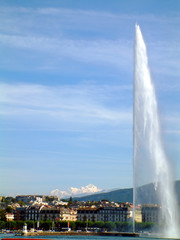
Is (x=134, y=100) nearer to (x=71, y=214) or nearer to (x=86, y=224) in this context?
(x=86, y=224)

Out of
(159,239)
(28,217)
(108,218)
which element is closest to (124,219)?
(108,218)

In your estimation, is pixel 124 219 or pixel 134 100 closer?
→ pixel 134 100

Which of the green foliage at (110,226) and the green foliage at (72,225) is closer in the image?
the green foliage at (110,226)

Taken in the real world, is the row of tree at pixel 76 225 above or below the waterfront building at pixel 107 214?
below

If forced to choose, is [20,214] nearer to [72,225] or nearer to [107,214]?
[107,214]

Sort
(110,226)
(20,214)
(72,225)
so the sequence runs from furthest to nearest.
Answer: (20,214) < (72,225) < (110,226)

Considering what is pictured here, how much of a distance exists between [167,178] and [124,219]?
6995cm

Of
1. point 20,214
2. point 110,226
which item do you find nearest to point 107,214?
point 110,226

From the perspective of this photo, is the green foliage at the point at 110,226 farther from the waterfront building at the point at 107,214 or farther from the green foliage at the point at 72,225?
the waterfront building at the point at 107,214

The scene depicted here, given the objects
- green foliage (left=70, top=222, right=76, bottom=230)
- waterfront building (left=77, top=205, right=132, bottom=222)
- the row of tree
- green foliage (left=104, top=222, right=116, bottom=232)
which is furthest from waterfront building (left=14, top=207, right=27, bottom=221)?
green foliage (left=104, top=222, right=116, bottom=232)

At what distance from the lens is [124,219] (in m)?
106

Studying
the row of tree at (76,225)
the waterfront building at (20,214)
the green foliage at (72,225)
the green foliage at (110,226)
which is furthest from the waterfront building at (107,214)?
the waterfront building at (20,214)

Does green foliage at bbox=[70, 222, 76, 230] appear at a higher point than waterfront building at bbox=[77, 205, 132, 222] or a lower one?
lower

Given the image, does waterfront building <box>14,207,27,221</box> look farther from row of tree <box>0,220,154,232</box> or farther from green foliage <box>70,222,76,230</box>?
green foliage <box>70,222,76,230</box>
